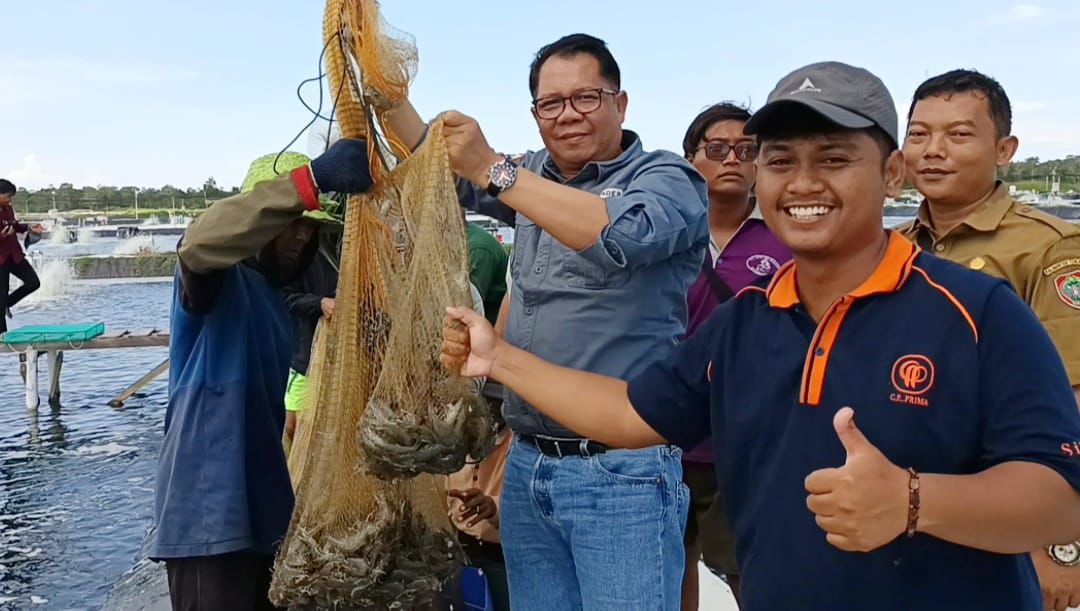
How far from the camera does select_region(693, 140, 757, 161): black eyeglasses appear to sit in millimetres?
3393

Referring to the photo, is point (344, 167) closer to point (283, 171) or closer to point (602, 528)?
point (283, 171)

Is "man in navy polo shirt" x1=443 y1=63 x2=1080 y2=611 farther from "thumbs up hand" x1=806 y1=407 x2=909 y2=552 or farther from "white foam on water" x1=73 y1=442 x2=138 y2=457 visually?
"white foam on water" x1=73 y1=442 x2=138 y2=457

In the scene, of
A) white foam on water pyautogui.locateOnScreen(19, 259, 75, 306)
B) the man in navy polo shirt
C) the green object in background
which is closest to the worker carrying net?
the man in navy polo shirt

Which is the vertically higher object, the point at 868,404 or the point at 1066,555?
the point at 868,404

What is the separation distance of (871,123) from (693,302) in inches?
75.7

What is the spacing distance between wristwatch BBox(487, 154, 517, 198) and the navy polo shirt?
0.77m

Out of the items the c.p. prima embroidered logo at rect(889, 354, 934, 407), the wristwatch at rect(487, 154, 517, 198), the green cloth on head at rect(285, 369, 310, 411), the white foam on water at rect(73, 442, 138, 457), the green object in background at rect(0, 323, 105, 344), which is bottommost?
the white foam on water at rect(73, 442, 138, 457)

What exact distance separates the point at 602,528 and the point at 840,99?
1348 mm

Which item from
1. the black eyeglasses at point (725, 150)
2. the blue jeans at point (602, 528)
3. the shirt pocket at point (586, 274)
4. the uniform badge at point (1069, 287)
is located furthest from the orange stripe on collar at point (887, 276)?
the black eyeglasses at point (725, 150)

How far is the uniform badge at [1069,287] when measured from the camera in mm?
2205

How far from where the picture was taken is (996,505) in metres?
1.23

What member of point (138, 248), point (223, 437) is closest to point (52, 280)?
point (138, 248)

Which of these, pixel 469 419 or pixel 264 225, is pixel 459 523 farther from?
pixel 264 225

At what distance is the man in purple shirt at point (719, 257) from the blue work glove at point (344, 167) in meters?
1.55
